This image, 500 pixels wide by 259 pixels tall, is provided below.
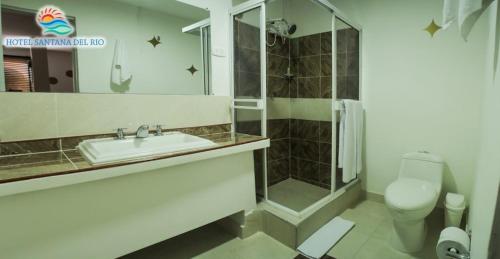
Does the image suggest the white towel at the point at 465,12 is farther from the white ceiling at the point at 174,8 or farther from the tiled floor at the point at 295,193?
the tiled floor at the point at 295,193

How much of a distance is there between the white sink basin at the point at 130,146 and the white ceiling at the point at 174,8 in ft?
2.97

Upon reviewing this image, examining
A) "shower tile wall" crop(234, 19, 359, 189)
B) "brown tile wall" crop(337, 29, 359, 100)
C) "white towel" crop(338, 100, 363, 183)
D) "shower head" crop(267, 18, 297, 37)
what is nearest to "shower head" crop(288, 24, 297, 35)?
"shower head" crop(267, 18, 297, 37)

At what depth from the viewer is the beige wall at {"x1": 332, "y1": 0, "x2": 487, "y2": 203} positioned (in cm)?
204

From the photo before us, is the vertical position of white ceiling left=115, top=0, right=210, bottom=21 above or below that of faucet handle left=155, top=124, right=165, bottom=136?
above

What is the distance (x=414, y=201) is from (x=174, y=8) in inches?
86.6

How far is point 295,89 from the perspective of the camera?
3020 millimetres

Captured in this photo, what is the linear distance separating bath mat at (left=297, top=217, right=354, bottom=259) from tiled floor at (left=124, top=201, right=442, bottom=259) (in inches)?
1.7

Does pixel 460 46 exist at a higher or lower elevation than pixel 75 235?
higher

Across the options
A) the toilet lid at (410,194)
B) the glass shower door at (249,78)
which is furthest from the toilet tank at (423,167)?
the glass shower door at (249,78)

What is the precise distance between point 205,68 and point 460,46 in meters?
2.13

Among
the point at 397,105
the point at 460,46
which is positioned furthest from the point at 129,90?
the point at 460,46

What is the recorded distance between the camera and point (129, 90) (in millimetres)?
1646

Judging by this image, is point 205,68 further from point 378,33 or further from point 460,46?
point 460,46

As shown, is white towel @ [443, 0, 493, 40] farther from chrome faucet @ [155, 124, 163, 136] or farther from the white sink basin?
chrome faucet @ [155, 124, 163, 136]
